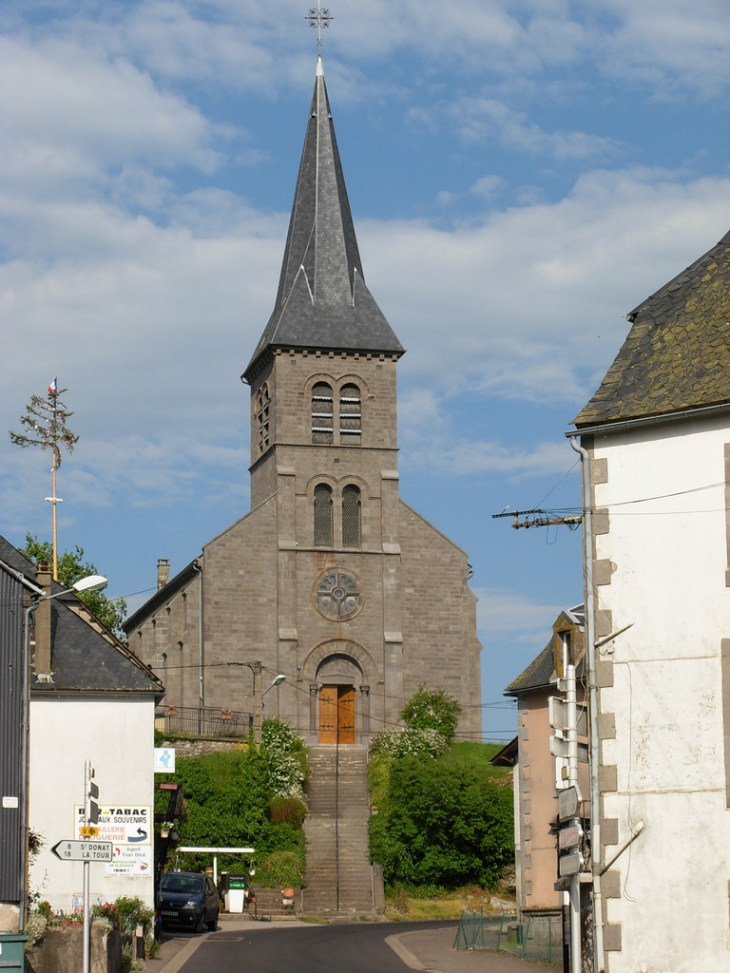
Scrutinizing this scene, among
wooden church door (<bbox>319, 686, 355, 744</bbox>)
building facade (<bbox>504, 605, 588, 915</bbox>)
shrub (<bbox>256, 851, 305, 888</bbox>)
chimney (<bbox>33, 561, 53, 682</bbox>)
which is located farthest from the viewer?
wooden church door (<bbox>319, 686, 355, 744</bbox>)

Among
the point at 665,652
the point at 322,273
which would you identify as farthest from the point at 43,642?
the point at 322,273

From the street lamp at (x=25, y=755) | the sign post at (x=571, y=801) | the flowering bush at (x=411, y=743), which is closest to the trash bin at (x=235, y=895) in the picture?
the flowering bush at (x=411, y=743)

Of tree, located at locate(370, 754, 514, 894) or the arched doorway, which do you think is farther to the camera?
the arched doorway

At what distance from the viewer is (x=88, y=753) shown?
3016 centimetres

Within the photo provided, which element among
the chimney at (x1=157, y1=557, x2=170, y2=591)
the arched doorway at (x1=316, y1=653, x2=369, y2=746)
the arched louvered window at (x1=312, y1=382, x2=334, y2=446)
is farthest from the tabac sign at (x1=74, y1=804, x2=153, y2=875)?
the chimney at (x1=157, y1=557, x2=170, y2=591)

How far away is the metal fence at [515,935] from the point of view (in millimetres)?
28656

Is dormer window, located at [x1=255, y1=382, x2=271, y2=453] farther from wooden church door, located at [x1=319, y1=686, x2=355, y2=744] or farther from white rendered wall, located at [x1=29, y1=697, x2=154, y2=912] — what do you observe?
white rendered wall, located at [x1=29, y1=697, x2=154, y2=912]

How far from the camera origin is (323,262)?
62.8m

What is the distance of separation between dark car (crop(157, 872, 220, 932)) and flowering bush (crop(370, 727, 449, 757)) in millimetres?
17779

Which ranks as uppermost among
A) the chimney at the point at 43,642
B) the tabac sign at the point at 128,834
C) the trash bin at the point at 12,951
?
the chimney at the point at 43,642

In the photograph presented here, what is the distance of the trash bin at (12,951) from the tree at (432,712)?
1377 inches

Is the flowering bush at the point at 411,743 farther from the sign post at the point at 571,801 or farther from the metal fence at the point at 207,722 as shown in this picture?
the sign post at the point at 571,801

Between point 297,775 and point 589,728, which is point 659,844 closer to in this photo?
point 589,728

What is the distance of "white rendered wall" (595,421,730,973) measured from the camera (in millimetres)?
20062
